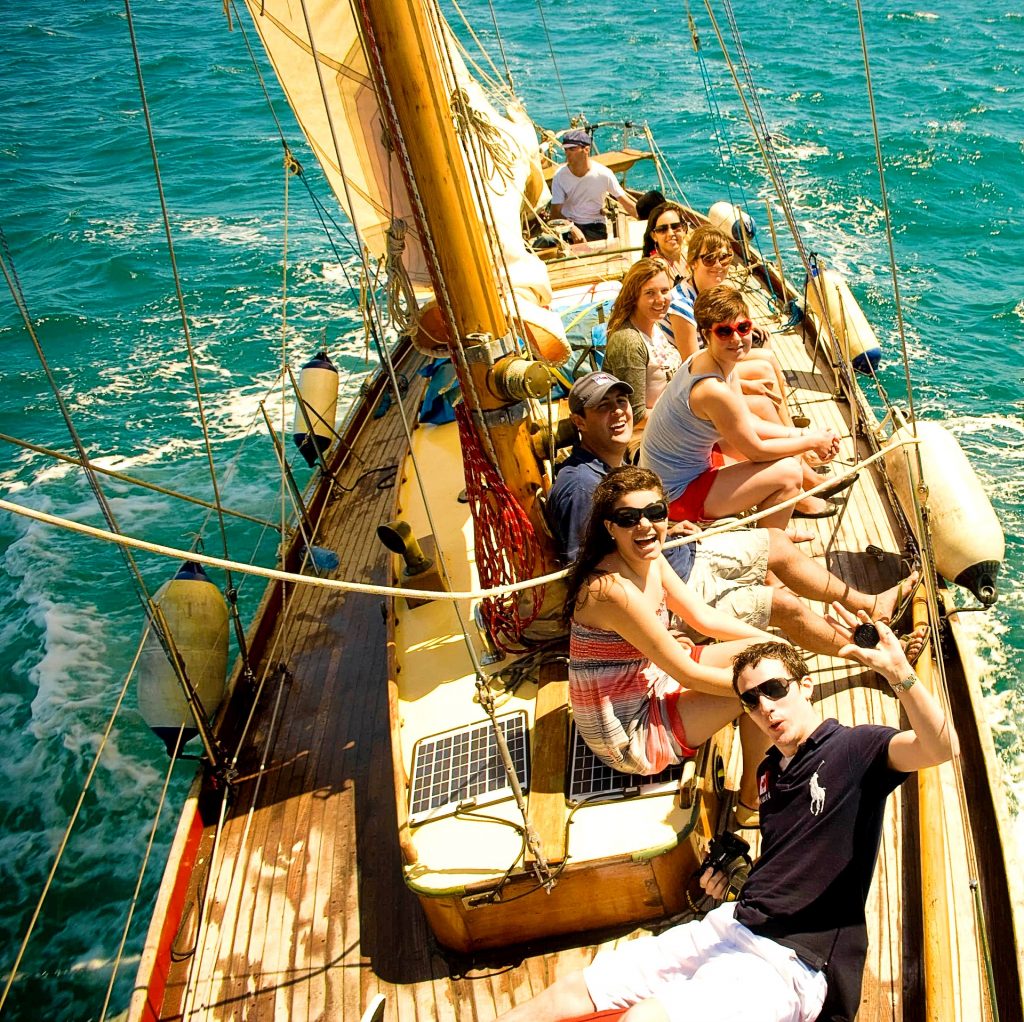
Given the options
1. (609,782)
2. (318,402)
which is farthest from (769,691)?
(318,402)

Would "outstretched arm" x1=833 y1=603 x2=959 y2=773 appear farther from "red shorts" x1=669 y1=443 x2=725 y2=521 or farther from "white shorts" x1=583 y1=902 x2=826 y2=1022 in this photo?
"red shorts" x1=669 y1=443 x2=725 y2=521

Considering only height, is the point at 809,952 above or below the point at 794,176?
above

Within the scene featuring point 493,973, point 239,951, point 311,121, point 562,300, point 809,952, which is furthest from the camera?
point 562,300

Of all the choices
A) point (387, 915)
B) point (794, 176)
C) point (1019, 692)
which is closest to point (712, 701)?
point (387, 915)

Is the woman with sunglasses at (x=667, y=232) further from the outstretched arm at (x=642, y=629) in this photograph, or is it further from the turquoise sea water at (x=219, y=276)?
the turquoise sea water at (x=219, y=276)

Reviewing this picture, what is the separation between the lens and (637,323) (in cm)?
492

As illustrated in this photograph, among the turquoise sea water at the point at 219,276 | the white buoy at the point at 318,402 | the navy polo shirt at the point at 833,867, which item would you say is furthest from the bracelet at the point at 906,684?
the white buoy at the point at 318,402

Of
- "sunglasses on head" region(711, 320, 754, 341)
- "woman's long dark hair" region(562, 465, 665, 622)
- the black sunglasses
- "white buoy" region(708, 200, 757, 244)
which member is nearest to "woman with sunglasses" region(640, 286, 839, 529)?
"sunglasses on head" region(711, 320, 754, 341)

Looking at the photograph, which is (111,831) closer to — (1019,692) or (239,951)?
(239,951)

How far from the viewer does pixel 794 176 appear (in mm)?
17109

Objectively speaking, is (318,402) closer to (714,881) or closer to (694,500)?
(694,500)

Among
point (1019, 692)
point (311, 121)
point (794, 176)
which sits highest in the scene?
point (311, 121)

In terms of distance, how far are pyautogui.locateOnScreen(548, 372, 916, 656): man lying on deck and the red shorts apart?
0.28m

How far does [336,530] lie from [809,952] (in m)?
4.86
